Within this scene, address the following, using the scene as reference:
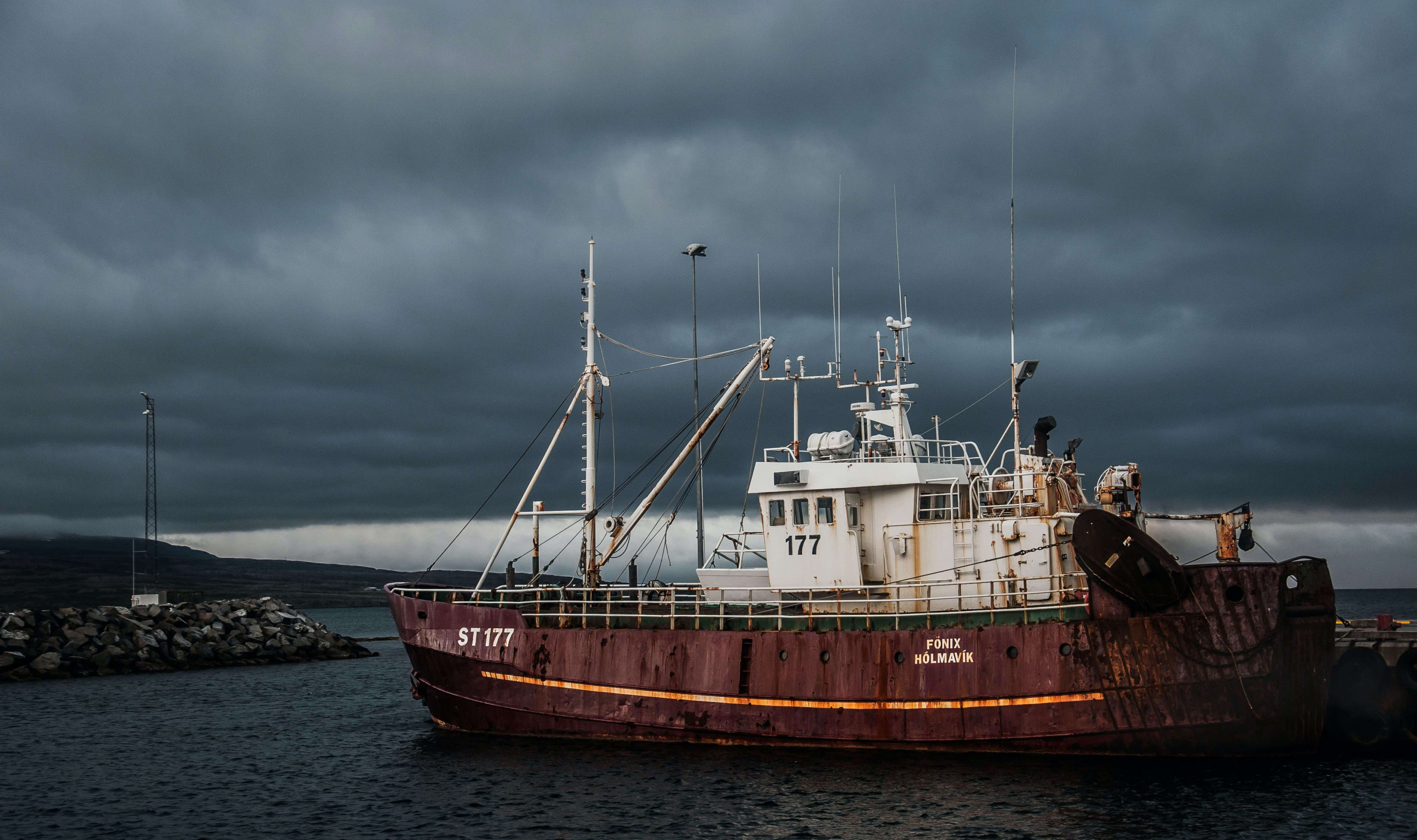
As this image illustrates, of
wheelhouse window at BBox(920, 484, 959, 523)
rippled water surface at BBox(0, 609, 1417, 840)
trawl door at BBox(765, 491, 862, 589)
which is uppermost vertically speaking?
wheelhouse window at BBox(920, 484, 959, 523)

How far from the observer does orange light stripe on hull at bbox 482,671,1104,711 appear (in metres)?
23.0

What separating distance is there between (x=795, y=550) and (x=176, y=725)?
24.0 meters

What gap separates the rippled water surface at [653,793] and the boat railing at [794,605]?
3.14m

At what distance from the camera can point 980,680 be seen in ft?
77.0

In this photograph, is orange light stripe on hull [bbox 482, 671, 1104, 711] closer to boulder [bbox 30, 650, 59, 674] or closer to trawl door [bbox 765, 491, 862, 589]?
trawl door [bbox 765, 491, 862, 589]

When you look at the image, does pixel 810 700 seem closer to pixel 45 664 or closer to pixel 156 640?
pixel 45 664

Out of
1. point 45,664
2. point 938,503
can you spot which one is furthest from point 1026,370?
point 45,664

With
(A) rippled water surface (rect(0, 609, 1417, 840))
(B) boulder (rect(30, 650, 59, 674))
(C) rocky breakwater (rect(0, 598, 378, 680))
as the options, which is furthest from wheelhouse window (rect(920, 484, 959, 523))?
(B) boulder (rect(30, 650, 59, 674))

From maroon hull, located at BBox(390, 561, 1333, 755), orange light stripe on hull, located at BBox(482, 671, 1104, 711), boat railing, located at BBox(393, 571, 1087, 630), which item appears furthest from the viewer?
boat railing, located at BBox(393, 571, 1087, 630)

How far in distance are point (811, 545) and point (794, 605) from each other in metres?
1.73

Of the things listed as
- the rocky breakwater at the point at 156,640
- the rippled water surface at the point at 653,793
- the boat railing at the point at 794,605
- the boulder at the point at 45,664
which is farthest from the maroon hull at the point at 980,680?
the rocky breakwater at the point at 156,640

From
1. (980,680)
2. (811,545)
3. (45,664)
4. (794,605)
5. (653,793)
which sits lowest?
(45,664)

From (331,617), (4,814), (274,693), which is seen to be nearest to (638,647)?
(4,814)

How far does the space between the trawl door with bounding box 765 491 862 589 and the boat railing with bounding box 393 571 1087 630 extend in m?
0.38
